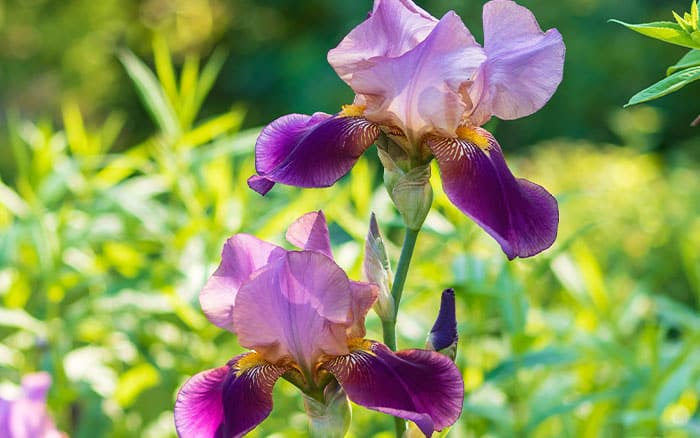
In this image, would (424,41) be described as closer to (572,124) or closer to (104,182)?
(104,182)

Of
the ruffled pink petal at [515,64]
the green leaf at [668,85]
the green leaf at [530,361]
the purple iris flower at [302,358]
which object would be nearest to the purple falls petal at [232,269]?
the purple iris flower at [302,358]

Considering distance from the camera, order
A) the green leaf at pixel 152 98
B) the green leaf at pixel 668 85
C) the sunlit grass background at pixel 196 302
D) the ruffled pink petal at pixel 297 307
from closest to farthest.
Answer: the green leaf at pixel 668 85, the ruffled pink petal at pixel 297 307, the sunlit grass background at pixel 196 302, the green leaf at pixel 152 98

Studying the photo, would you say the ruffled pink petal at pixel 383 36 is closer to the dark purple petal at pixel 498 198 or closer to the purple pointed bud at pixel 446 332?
the dark purple petal at pixel 498 198

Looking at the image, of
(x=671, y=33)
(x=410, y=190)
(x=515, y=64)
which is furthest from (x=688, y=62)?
(x=410, y=190)

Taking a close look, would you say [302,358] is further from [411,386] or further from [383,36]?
[383,36]

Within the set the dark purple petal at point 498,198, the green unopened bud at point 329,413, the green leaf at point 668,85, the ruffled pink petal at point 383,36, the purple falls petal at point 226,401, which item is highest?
the ruffled pink petal at point 383,36

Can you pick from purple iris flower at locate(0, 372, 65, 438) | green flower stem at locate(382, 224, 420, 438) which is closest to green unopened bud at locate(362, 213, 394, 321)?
green flower stem at locate(382, 224, 420, 438)

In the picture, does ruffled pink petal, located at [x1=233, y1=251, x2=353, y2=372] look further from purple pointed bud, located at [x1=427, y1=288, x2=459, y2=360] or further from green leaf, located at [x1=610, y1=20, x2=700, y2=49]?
green leaf, located at [x1=610, y1=20, x2=700, y2=49]
